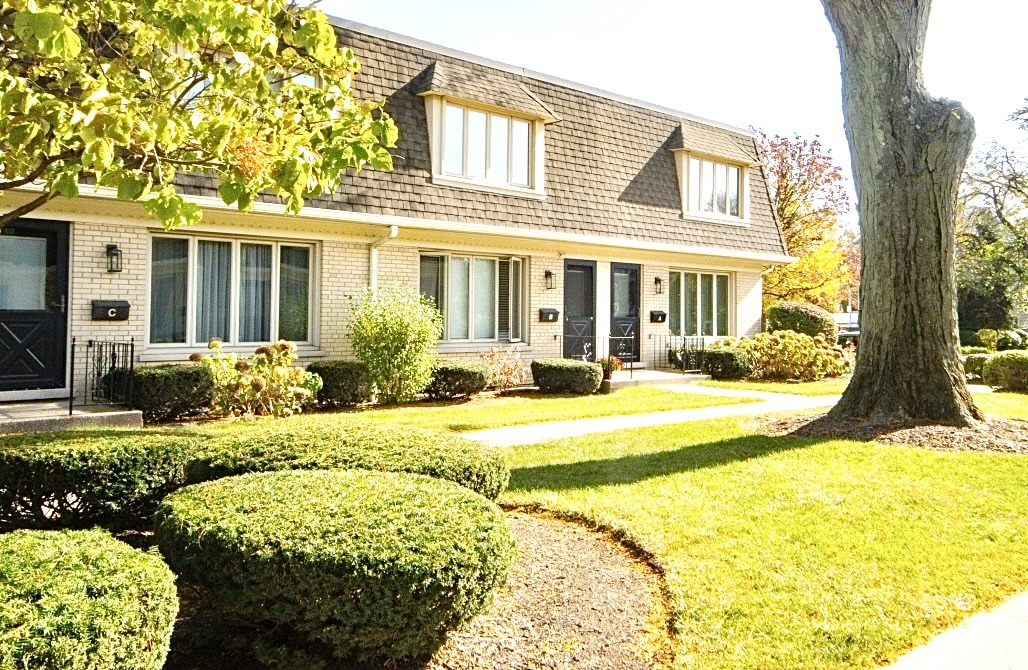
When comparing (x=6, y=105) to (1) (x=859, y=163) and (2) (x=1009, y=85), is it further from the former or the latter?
(2) (x=1009, y=85)

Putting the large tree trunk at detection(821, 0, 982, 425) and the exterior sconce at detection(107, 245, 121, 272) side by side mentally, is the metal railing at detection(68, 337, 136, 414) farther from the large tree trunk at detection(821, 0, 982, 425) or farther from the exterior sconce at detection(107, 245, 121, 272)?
the large tree trunk at detection(821, 0, 982, 425)

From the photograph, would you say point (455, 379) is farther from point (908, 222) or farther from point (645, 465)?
point (908, 222)

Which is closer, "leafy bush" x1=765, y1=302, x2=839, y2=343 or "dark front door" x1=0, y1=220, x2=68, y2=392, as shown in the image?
"dark front door" x1=0, y1=220, x2=68, y2=392

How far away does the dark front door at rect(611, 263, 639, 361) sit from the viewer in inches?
674

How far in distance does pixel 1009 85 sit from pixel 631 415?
111 ft

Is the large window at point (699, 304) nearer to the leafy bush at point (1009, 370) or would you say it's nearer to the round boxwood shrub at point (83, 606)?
the leafy bush at point (1009, 370)

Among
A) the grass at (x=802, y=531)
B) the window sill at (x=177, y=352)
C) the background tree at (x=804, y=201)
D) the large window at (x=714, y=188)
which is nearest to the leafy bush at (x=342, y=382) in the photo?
the window sill at (x=177, y=352)

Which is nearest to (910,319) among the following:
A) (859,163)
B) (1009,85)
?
(859,163)

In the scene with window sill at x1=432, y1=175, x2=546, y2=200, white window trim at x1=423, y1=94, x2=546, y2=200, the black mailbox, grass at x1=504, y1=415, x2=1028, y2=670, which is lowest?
grass at x1=504, y1=415, x2=1028, y2=670

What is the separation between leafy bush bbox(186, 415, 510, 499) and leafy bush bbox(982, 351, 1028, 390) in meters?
15.7

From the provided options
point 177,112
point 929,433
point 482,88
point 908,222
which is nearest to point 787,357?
point 908,222

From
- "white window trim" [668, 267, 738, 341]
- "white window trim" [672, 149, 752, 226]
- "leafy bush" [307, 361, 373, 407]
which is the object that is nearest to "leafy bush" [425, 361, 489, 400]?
"leafy bush" [307, 361, 373, 407]

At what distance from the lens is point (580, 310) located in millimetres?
16438

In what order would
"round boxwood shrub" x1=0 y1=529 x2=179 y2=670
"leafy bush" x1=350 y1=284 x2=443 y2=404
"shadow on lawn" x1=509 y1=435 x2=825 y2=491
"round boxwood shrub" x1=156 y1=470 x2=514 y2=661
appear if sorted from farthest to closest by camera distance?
"leafy bush" x1=350 y1=284 x2=443 y2=404 < "shadow on lawn" x1=509 y1=435 x2=825 y2=491 < "round boxwood shrub" x1=156 y1=470 x2=514 y2=661 < "round boxwood shrub" x1=0 y1=529 x2=179 y2=670
